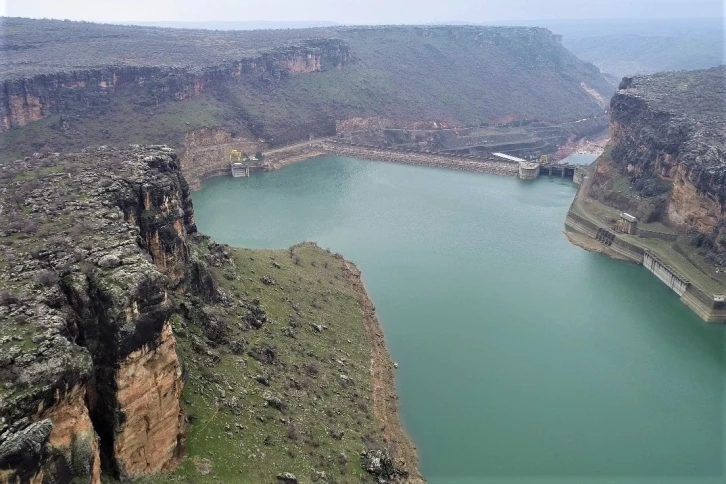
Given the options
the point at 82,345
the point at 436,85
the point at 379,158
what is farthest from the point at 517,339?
the point at 436,85

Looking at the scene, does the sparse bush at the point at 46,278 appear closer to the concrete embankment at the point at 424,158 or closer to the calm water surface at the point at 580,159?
the concrete embankment at the point at 424,158

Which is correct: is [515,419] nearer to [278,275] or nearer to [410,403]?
[410,403]

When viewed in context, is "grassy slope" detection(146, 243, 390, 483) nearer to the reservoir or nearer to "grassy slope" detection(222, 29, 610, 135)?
the reservoir

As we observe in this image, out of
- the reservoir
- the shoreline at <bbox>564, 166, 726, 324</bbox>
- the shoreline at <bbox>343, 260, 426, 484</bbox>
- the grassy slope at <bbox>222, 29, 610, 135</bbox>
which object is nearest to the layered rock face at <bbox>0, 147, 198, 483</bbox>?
the shoreline at <bbox>343, 260, 426, 484</bbox>

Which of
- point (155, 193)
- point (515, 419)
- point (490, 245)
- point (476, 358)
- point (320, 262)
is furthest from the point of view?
point (490, 245)

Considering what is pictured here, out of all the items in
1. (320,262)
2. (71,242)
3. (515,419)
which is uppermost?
(71,242)

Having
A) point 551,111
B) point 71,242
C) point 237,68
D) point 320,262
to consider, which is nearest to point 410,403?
point 320,262
